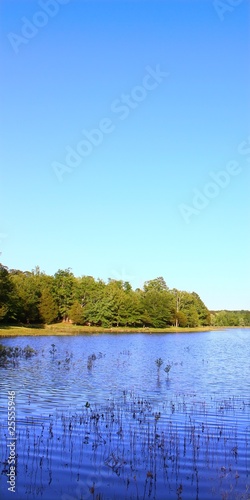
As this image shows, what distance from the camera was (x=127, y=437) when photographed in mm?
15273

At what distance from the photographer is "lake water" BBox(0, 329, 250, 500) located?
423 inches

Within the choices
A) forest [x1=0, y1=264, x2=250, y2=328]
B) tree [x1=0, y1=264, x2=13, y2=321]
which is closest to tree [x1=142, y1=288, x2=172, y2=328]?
forest [x1=0, y1=264, x2=250, y2=328]

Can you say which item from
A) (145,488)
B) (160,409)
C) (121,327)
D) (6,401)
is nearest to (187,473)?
(145,488)

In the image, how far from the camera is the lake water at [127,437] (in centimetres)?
1074

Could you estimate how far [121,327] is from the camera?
4422 inches

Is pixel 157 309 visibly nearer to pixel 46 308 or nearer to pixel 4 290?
pixel 46 308

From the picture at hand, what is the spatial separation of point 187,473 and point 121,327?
10131 centimetres

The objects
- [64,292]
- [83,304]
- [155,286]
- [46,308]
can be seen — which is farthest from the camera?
[155,286]

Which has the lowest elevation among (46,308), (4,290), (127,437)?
(127,437)

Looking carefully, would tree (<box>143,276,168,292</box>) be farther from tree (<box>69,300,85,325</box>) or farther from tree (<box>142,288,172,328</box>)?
tree (<box>69,300,85,325</box>)

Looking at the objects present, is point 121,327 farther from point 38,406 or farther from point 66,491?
point 66,491

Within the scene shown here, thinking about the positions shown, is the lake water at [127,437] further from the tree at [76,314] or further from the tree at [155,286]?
the tree at [155,286]

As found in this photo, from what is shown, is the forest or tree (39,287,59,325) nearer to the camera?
the forest

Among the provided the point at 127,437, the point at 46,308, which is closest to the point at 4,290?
the point at 46,308
